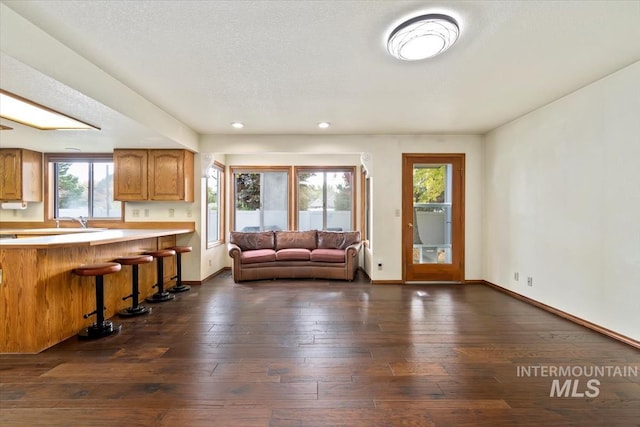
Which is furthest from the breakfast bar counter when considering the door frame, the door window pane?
the door window pane

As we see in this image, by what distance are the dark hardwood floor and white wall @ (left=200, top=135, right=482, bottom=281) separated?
150 cm

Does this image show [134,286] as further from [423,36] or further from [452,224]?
[452,224]

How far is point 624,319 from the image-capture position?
8.75 ft

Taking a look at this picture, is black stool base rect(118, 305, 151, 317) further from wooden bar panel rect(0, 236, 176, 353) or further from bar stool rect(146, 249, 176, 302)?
bar stool rect(146, 249, 176, 302)

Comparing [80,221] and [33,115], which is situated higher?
[33,115]

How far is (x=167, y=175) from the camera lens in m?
4.61

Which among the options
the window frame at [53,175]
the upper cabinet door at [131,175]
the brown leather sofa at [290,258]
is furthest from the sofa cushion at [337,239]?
the window frame at [53,175]

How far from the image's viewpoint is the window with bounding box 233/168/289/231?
6.36m

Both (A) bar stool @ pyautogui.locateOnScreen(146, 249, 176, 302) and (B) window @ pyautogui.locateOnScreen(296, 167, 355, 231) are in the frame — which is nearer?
(A) bar stool @ pyautogui.locateOnScreen(146, 249, 176, 302)

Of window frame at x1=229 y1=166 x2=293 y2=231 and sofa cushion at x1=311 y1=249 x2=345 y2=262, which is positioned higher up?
window frame at x1=229 y1=166 x2=293 y2=231

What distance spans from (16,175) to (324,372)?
5.74 m

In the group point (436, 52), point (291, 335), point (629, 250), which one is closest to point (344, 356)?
point (291, 335)

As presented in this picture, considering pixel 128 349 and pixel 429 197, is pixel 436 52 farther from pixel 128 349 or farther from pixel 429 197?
pixel 128 349

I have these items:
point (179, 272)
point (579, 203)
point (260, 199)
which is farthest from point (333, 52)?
point (260, 199)
